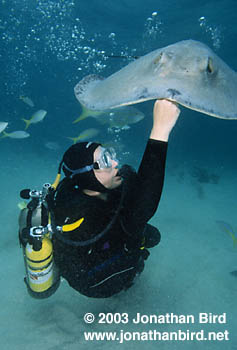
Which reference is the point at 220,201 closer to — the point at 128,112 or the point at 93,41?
the point at 128,112

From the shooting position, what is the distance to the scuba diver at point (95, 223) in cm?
260

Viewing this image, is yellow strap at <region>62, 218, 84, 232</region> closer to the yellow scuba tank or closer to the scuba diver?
the scuba diver

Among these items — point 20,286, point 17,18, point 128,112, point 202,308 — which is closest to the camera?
point 202,308

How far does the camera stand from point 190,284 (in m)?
4.99

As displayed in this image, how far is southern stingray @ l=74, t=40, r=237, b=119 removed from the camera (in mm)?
1647

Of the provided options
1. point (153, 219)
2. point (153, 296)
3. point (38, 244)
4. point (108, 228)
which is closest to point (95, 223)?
point (108, 228)

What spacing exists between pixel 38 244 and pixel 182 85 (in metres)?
2.39

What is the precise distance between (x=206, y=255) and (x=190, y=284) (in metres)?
1.67

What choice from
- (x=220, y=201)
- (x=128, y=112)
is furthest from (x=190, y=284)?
(x=220, y=201)

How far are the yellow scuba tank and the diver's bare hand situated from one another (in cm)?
175

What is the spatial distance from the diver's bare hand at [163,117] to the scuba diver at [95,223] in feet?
1.95

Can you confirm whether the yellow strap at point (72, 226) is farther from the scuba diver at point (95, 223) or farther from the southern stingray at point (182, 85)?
the southern stingray at point (182, 85)

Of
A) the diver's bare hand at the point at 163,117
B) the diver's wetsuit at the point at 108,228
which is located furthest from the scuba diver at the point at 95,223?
the diver's bare hand at the point at 163,117

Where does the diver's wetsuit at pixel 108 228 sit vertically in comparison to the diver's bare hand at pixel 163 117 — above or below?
below
